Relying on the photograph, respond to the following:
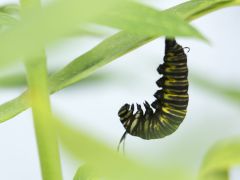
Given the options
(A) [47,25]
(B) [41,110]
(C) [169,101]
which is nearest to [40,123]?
(B) [41,110]

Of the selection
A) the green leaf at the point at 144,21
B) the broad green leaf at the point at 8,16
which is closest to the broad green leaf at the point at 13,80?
the broad green leaf at the point at 8,16

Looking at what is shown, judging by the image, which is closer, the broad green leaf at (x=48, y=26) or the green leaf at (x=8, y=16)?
the broad green leaf at (x=48, y=26)

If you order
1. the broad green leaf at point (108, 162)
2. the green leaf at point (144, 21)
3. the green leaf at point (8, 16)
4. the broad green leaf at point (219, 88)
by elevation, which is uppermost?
the green leaf at point (8, 16)

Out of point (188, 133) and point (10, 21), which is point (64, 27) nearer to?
point (188, 133)

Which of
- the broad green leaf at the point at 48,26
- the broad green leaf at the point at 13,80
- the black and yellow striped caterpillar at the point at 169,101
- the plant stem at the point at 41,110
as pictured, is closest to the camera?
the broad green leaf at the point at 48,26

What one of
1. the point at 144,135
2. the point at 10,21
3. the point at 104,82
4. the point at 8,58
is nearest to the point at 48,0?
the point at 8,58

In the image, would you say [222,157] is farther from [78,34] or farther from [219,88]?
[219,88]

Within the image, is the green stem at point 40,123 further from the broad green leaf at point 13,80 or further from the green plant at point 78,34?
the broad green leaf at point 13,80
